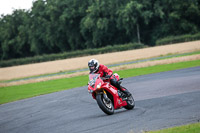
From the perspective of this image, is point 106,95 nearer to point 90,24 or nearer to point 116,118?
point 116,118

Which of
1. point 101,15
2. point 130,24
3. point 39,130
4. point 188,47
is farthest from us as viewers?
point 101,15

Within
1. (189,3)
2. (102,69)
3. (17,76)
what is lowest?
(17,76)

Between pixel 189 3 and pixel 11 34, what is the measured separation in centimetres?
5174

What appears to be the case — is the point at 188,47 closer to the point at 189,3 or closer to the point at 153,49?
the point at 153,49

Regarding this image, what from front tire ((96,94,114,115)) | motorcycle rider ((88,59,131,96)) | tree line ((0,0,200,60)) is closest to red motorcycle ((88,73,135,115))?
front tire ((96,94,114,115))

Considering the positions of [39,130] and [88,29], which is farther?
[88,29]

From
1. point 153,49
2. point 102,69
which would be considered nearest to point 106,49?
point 153,49

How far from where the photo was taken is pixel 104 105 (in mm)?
9469

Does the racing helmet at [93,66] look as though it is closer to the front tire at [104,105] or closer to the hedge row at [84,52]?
the front tire at [104,105]

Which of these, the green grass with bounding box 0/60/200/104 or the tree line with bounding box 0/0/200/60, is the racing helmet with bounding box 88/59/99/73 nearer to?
the green grass with bounding box 0/60/200/104

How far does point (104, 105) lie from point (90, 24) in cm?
6240

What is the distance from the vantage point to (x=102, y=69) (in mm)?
9984

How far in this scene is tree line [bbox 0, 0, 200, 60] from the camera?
64731 mm

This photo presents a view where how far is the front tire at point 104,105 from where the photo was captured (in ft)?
30.6
